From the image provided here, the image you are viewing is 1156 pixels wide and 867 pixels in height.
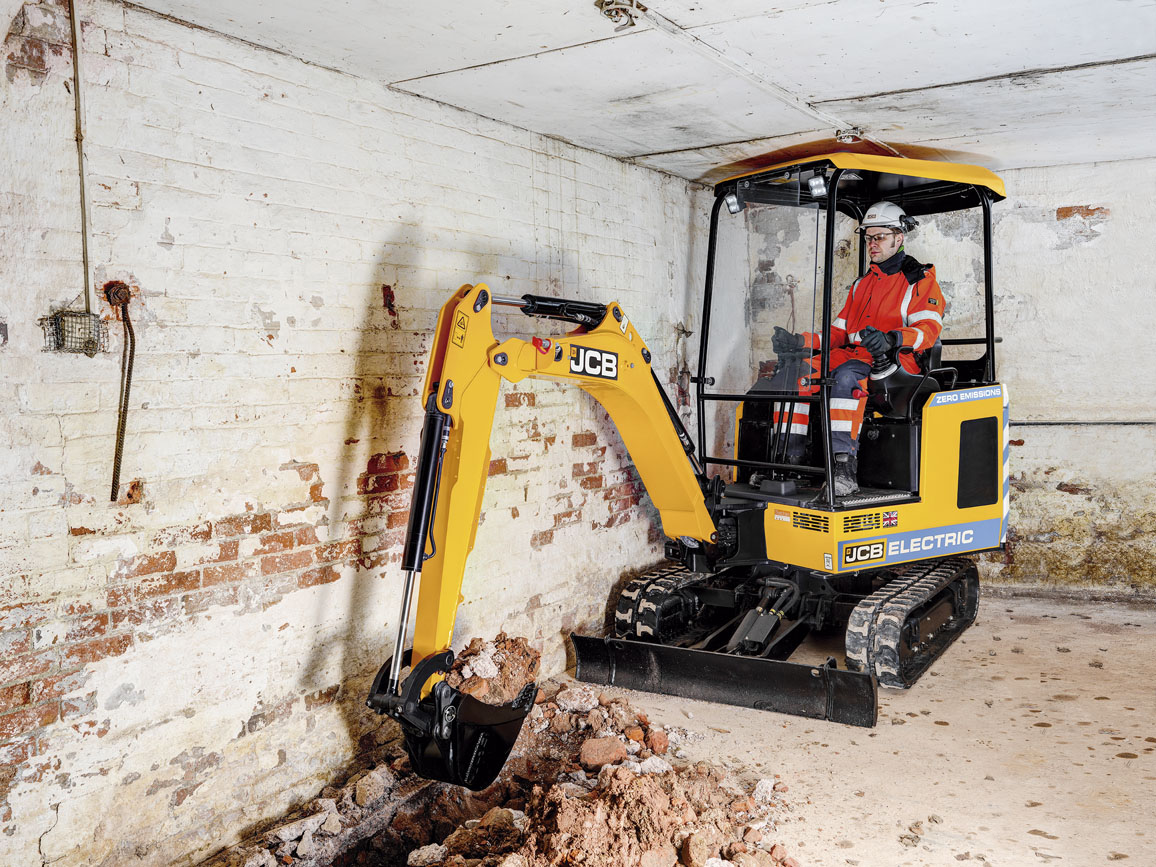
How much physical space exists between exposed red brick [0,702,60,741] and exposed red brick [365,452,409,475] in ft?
4.82

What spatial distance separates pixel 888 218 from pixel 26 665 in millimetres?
4551

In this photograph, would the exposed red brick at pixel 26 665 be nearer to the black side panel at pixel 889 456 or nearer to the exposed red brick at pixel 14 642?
the exposed red brick at pixel 14 642

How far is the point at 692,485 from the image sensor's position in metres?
4.98

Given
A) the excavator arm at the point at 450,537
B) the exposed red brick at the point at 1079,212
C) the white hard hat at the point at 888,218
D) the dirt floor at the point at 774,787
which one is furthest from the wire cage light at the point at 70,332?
the exposed red brick at the point at 1079,212

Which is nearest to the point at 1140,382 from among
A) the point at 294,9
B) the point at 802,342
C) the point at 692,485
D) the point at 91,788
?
the point at 802,342

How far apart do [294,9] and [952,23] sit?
92.8 inches

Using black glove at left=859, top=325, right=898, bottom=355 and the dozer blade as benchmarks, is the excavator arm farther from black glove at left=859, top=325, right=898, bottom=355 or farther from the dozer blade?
black glove at left=859, top=325, right=898, bottom=355

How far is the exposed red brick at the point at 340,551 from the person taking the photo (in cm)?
372

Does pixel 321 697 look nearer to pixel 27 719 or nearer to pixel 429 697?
pixel 429 697

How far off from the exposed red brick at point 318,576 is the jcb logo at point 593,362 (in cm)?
139

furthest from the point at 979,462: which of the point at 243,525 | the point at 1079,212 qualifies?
the point at 243,525

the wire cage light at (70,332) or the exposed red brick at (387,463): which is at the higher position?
the wire cage light at (70,332)

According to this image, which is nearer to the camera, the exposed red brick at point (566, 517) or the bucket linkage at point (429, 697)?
the bucket linkage at point (429, 697)

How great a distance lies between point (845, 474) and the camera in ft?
15.2
